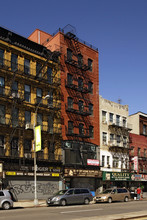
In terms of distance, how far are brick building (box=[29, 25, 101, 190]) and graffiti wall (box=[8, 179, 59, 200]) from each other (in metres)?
2.67

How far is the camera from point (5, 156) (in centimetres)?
3425

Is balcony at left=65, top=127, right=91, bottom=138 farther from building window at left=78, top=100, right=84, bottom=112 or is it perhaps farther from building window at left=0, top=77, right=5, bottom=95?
building window at left=0, top=77, right=5, bottom=95

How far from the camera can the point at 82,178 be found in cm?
4369

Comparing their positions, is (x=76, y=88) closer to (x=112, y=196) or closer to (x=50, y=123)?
(x=50, y=123)

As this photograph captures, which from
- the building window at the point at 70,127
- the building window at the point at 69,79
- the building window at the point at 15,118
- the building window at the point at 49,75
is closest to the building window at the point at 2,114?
the building window at the point at 15,118

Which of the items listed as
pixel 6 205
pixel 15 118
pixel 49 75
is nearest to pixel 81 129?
pixel 49 75

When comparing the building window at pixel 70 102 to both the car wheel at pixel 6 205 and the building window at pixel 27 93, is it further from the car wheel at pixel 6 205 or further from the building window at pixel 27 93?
the car wheel at pixel 6 205

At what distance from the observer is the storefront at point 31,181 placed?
34781mm

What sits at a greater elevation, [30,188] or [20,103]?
[20,103]

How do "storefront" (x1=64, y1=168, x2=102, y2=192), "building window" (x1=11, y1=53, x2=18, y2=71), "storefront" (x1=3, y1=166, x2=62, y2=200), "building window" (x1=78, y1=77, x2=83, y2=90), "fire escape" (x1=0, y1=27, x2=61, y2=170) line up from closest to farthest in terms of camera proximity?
1. "storefront" (x1=3, y1=166, x2=62, y2=200)
2. "fire escape" (x1=0, y1=27, x2=61, y2=170)
3. "building window" (x1=11, y1=53, x2=18, y2=71)
4. "storefront" (x1=64, y1=168, x2=102, y2=192)
5. "building window" (x1=78, y1=77, x2=83, y2=90)

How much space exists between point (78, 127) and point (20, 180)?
12710mm

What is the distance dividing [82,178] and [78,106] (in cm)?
1051

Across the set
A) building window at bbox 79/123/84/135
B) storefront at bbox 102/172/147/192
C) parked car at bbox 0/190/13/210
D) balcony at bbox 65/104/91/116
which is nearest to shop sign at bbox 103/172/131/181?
storefront at bbox 102/172/147/192

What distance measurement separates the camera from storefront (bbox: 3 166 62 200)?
3478 centimetres
